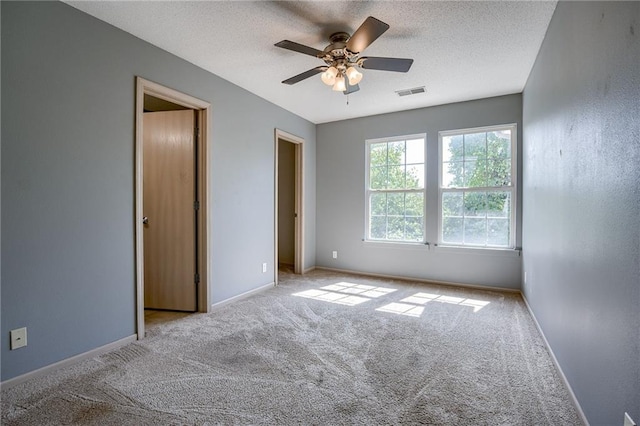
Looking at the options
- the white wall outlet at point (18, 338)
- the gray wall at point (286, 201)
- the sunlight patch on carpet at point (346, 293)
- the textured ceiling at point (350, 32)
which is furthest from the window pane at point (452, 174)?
the white wall outlet at point (18, 338)

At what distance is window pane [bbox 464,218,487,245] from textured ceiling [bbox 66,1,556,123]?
5.73 ft

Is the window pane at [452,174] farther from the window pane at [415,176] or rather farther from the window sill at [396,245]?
the window sill at [396,245]

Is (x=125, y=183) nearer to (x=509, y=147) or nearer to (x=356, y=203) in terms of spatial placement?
(x=356, y=203)

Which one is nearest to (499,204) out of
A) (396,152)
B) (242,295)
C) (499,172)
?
(499,172)

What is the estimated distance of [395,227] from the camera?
4.84 m

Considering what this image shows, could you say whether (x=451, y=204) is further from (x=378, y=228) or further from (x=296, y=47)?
(x=296, y=47)

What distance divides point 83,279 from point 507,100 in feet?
16.5

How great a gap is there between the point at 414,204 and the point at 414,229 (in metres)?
0.39

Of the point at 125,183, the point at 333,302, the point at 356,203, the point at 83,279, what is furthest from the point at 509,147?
the point at 83,279

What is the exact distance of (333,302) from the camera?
11.9 ft

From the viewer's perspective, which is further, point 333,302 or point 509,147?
point 509,147

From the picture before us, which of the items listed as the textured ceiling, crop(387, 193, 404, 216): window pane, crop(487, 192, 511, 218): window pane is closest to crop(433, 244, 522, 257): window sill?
crop(487, 192, 511, 218): window pane

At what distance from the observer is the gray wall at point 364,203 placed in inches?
162

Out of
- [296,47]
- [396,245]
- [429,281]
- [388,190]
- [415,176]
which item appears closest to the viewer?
[296,47]
